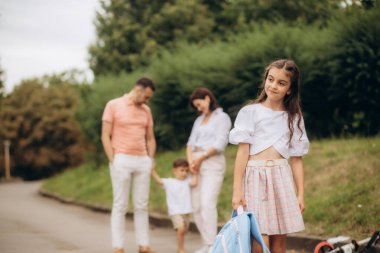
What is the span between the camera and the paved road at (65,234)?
8578mm

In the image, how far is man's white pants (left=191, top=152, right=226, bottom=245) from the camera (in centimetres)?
759

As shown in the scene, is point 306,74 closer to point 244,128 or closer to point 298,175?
point 298,175

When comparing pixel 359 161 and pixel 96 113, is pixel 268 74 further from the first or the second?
pixel 96 113

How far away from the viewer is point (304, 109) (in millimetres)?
14570

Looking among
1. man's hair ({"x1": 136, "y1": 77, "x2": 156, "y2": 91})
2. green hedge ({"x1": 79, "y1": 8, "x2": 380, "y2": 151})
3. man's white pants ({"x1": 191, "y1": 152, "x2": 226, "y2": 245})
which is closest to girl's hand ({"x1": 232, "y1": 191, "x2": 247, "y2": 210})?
man's white pants ({"x1": 191, "y1": 152, "x2": 226, "y2": 245})

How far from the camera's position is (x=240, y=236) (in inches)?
168

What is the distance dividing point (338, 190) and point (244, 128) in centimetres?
458

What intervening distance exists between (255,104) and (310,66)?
942 centimetres

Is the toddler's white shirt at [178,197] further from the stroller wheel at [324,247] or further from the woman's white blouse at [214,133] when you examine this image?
the stroller wheel at [324,247]

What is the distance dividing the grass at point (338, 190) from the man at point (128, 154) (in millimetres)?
2280

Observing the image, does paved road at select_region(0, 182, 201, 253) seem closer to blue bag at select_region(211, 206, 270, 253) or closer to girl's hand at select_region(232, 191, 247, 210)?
girl's hand at select_region(232, 191, 247, 210)

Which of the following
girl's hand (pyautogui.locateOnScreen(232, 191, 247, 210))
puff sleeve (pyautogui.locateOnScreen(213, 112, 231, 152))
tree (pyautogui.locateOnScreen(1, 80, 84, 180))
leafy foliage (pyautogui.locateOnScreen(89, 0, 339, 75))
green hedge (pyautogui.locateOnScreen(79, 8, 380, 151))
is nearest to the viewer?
girl's hand (pyautogui.locateOnScreen(232, 191, 247, 210))

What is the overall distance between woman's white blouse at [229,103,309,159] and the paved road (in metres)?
3.88

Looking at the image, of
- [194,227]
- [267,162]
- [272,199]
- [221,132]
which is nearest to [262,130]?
[267,162]
